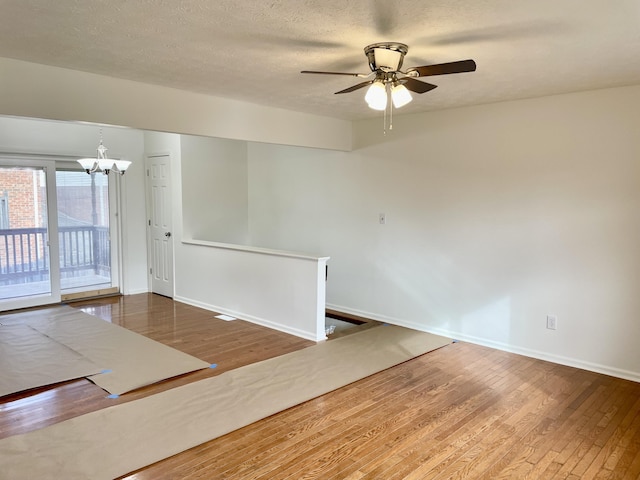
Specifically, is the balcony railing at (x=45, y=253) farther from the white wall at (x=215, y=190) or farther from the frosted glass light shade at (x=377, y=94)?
the frosted glass light shade at (x=377, y=94)

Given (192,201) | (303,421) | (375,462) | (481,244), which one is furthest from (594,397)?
(192,201)

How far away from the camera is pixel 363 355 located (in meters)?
4.30

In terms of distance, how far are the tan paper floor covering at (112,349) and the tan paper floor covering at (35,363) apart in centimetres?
9

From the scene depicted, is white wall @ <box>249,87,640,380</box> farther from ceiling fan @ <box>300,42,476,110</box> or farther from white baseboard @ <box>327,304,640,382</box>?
ceiling fan @ <box>300,42,476,110</box>

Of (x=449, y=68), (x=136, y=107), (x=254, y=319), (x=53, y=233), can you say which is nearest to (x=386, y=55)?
(x=449, y=68)

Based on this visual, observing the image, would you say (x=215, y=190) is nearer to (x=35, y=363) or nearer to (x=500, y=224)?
(x=35, y=363)

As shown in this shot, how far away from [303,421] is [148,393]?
1221 millimetres

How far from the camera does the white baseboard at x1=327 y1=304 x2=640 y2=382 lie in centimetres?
386

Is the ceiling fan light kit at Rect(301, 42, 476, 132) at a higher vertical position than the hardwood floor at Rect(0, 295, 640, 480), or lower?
higher

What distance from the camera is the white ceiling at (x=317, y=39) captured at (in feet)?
7.23

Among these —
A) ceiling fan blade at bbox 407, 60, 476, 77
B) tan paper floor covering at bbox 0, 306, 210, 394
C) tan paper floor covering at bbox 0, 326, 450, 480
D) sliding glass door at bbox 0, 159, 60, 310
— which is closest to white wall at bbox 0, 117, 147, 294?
sliding glass door at bbox 0, 159, 60, 310

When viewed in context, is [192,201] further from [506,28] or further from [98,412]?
[506,28]

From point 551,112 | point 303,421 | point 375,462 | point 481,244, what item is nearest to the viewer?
point 375,462

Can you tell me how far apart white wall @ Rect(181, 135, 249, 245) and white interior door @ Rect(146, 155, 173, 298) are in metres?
0.33
